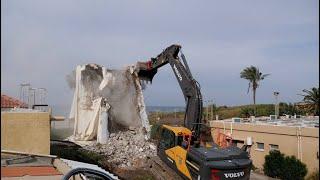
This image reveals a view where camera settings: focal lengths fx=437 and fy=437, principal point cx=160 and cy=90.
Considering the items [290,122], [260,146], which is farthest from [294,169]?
[290,122]

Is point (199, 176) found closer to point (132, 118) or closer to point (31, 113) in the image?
point (31, 113)

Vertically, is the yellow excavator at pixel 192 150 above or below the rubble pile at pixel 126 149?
above

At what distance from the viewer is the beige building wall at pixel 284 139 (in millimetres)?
20703

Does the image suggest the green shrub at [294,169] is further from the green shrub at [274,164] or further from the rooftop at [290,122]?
the rooftop at [290,122]

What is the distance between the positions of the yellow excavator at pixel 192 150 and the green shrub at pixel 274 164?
6.67 m

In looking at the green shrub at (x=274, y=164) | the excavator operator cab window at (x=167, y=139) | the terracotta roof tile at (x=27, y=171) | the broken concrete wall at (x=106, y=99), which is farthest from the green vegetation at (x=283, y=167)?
the terracotta roof tile at (x=27, y=171)

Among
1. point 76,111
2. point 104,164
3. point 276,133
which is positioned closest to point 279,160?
point 276,133

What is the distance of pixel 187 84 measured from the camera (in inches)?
731

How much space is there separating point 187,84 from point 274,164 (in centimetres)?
702

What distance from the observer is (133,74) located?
27.6 meters

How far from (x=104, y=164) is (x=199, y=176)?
30.7 ft

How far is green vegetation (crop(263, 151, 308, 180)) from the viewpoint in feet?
68.5

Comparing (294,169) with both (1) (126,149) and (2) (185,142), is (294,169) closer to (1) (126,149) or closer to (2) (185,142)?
(2) (185,142)

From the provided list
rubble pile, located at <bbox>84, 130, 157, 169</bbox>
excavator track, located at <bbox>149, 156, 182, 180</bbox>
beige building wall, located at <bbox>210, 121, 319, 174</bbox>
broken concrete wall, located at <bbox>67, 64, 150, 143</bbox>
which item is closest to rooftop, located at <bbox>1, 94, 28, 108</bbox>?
excavator track, located at <bbox>149, 156, 182, 180</bbox>
